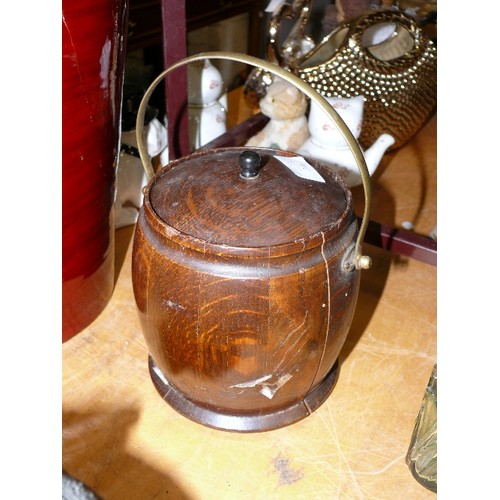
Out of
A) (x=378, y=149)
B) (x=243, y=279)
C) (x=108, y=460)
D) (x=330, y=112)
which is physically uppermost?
(x=330, y=112)

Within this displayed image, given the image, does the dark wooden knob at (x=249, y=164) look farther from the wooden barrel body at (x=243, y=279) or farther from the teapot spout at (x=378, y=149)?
the teapot spout at (x=378, y=149)

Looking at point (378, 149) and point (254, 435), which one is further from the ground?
point (378, 149)

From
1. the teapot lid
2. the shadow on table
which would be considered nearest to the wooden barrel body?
the teapot lid

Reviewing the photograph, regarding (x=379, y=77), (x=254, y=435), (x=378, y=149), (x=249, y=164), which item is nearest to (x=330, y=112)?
(x=249, y=164)

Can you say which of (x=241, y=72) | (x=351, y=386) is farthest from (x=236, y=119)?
(x=351, y=386)

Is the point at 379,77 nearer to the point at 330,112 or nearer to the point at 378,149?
the point at 378,149

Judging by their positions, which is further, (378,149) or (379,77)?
(379,77)
